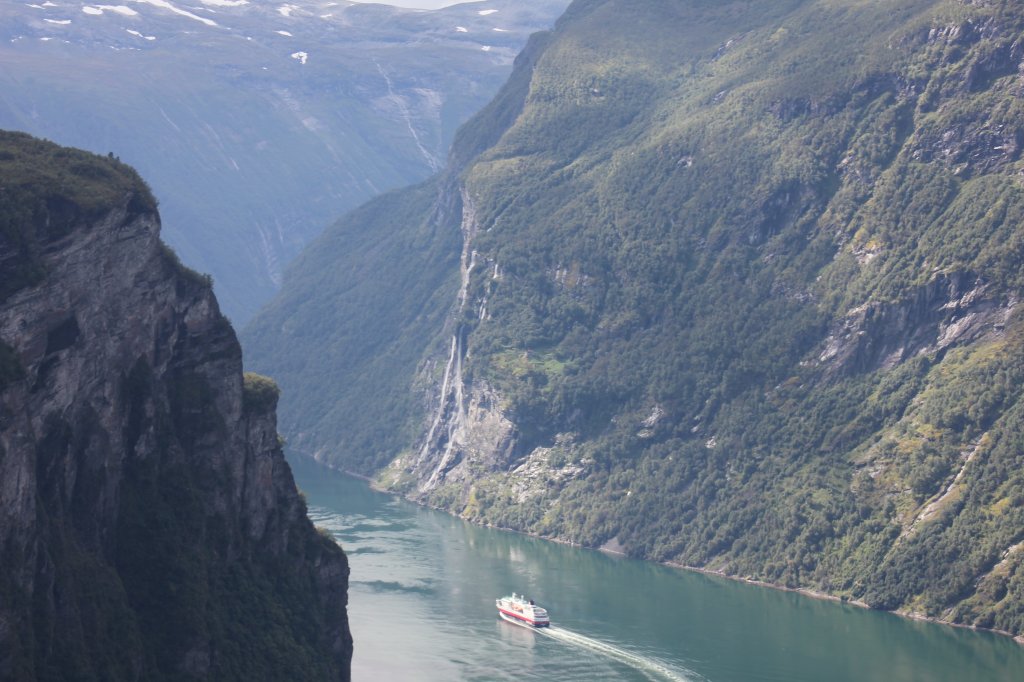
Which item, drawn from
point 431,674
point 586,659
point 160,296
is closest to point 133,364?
point 160,296

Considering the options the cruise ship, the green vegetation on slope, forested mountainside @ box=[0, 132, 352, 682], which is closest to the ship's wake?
the cruise ship

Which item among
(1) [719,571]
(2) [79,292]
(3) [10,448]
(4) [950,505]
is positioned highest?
(2) [79,292]

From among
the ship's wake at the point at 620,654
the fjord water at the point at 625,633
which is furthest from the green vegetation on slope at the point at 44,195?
the ship's wake at the point at 620,654

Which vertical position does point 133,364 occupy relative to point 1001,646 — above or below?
above

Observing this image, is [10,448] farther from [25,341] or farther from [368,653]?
[368,653]

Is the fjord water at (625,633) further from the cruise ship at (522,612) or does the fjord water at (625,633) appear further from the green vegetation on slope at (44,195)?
the green vegetation on slope at (44,195)

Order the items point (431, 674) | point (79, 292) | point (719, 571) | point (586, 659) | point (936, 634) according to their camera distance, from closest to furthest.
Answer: point (79, 292) → point (431, 674) → point (586, 659) → point (936, 634) → point (719, 571)

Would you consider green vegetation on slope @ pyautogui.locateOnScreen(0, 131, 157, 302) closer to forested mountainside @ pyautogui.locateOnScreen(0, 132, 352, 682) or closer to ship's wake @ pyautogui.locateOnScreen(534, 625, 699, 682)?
forested mountainside @ pyautogui.locateOnScreen(0, 132, 352, 682)
